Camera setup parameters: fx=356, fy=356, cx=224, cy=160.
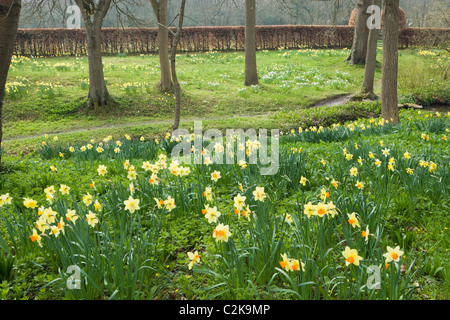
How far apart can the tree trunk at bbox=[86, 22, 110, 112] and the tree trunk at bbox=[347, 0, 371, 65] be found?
1138 centimetres

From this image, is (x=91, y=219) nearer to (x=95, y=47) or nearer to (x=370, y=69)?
(x=95, y=47)

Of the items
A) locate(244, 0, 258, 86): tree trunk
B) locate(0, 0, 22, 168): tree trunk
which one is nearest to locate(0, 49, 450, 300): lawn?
locate(0, 0, 22, 168): tree trunk

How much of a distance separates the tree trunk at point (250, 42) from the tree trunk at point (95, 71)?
17.2 feet

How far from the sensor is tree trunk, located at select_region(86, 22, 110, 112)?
32.9 ft

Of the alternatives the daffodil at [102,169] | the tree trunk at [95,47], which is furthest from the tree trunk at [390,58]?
the tree trunk at [95,47]

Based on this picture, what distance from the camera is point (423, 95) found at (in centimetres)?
1127

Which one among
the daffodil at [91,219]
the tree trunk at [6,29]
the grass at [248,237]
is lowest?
the grass at [248,237]

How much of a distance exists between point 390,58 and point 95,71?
7.64 m

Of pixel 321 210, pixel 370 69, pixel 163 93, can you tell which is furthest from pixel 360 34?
pixel 321 210

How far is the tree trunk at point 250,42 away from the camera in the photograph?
12680 mm

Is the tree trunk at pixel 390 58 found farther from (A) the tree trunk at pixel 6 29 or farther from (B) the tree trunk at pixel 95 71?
(B) the tree trunk at pixel 95 71

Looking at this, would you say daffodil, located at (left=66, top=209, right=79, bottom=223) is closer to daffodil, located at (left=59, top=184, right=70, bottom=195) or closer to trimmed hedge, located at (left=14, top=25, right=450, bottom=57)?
daffodil, located at (left=59, top=184, right=70, bottom=195)

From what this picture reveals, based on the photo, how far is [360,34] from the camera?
16297 mm
